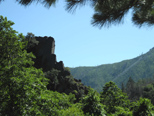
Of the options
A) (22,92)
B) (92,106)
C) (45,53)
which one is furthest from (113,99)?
(45,53)

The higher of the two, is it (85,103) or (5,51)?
(5,51)

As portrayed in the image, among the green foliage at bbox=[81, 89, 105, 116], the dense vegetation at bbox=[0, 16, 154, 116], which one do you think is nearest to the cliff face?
the green foliage at bbox=[81, 89, 105, 116]

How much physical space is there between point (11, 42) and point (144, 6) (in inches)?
289

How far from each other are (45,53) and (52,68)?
6769mm

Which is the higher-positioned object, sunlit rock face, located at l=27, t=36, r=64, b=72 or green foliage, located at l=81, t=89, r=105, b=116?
sunlit rock face, located at l=27, t=36, r=64, b=72

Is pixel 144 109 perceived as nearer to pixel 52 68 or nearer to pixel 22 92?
pixel 22 92

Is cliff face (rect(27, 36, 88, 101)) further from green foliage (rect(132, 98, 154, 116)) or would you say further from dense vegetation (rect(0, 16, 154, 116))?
dense vegetation (rect(0, 16, 154, 116))

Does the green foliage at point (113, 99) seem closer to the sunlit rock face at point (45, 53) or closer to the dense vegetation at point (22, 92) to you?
the dense vegetation at point (22, 92)

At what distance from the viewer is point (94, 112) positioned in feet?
29.8

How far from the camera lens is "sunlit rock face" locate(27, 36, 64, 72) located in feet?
180

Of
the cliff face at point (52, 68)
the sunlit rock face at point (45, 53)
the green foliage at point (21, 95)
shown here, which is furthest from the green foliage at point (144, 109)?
the sunlit rock face at point (45, 53)

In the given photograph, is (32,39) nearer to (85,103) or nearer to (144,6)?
(85,103)

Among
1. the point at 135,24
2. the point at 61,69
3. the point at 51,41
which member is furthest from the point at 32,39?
the point at 135,24

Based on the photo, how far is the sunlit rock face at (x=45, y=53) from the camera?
180ft
